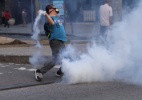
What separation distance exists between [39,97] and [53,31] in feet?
6.21

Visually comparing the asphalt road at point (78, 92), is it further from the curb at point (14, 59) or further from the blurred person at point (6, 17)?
the blurred person at point (6, 17)

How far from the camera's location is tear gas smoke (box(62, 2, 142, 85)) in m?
9.06

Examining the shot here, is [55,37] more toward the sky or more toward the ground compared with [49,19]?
more toward the ground

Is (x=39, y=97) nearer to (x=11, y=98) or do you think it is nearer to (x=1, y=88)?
(x=11, y=98)

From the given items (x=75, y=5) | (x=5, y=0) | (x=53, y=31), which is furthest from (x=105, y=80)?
(x=5, y=0)

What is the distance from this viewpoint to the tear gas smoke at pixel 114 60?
906 cm

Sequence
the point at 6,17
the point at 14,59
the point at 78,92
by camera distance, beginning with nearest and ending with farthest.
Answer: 1. the point at 78,92
2. the point at 14,59
3. the point at 6,17

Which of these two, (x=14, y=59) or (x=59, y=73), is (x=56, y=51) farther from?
(x=14, y=59)

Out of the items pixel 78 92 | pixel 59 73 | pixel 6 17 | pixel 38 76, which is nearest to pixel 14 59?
pixel 59 73

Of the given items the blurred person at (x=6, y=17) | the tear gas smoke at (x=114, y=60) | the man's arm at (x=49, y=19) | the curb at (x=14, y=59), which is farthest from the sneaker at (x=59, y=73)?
the blurred person at (x=6, y=17)

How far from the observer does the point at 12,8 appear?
34375 millimetres

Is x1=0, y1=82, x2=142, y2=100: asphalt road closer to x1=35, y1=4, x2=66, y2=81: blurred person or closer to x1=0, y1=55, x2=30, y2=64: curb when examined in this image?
x1=35, y1=4, x2=66, y2=81: blurred person

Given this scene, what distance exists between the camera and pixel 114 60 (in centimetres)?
912

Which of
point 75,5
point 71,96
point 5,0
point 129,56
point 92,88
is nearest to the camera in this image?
point 71,96
